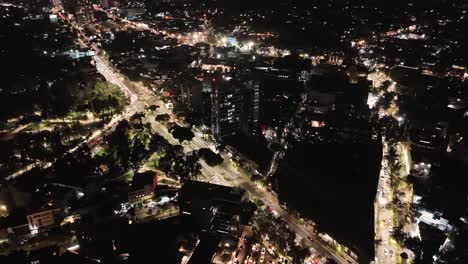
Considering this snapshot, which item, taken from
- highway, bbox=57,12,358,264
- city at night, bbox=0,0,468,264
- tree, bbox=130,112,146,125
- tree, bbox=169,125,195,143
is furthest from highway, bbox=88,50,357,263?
tree, bbox=130,112,146,125

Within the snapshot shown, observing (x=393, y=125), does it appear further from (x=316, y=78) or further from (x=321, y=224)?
(x=321, y=224)

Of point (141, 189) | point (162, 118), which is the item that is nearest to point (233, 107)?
point (162, 118)

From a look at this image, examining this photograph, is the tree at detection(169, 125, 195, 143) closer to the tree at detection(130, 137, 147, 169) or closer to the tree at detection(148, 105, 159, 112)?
the tree at detection(130, 137, 147, 169)

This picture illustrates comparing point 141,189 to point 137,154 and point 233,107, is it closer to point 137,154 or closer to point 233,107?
point 137,154

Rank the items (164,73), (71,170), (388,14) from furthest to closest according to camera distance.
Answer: (388,14) < (164,73) < (71,170)

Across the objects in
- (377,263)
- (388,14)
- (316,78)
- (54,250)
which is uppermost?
(388,14)

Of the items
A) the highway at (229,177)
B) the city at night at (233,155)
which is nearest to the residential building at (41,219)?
the city at night at (233,155)

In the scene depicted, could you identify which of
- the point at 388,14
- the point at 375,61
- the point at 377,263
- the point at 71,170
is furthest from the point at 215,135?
the point at 388,14

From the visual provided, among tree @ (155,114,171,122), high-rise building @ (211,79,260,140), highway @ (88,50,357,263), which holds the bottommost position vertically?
highway @ (88,50,357,263)
